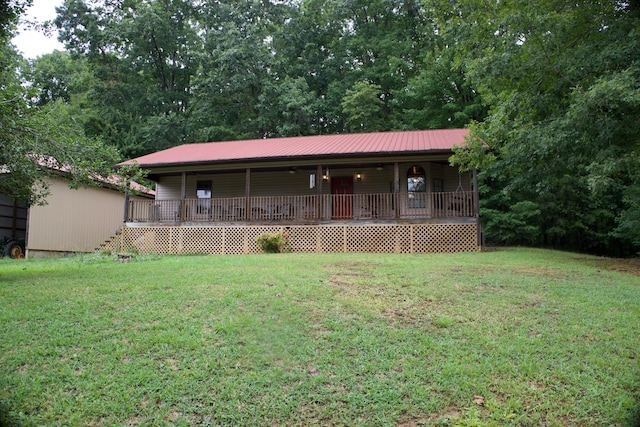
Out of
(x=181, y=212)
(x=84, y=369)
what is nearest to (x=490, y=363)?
(x=84, y=369)

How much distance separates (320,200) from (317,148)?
2334mm

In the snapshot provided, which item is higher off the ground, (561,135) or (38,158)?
(561,135)

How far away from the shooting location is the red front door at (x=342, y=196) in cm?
1712

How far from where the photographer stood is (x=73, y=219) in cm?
1816

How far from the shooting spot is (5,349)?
198 inches

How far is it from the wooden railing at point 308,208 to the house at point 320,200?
1.6 inches

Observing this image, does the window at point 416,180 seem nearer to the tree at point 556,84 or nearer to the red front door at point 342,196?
the red front door at point 342,196

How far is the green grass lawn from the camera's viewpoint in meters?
4.05

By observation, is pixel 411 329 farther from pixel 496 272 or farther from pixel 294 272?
pixel 496 272

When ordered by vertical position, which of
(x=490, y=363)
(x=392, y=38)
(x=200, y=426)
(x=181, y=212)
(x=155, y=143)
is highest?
(x=392, y=38)

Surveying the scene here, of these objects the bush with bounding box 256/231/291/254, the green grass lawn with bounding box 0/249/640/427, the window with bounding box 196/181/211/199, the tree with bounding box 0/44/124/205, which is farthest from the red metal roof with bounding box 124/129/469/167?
the green grass lawn with bounding box 0/249/640/427

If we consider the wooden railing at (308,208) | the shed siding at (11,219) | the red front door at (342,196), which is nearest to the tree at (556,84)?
the wooden railing at (308,208)

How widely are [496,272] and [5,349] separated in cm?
846

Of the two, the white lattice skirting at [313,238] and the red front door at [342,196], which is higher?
the red front door at [342,196]
